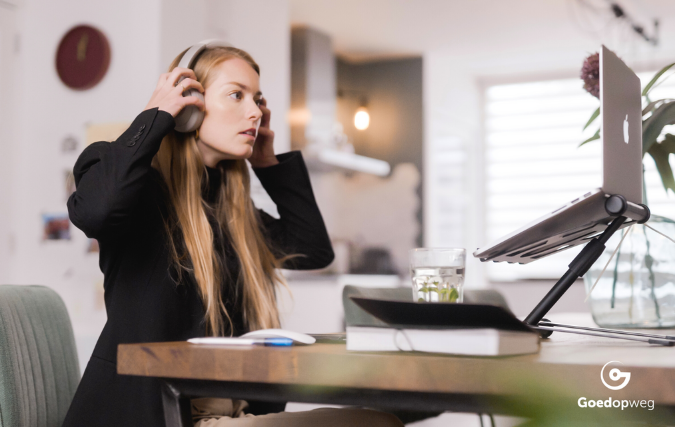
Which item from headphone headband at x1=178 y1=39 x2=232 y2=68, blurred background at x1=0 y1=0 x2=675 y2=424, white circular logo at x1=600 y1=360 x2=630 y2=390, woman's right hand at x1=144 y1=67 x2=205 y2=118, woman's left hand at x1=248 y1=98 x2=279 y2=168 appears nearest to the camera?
white circular logo at x1=600 y1=360 x2=630 y2=390

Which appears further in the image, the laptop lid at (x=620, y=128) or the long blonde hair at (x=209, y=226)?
the long blonde hair at (x=209, y=226)

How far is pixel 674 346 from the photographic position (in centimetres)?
84

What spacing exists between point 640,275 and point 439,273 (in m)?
0.54

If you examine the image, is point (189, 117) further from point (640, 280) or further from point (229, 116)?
point (640, 280)

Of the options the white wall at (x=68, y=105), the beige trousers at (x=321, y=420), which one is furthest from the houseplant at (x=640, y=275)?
the white wall at (x=68, y=105)

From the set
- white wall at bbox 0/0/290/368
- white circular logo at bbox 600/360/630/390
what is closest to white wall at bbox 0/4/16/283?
white wall at bbox 0/0/290/368

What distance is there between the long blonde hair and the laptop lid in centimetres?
71

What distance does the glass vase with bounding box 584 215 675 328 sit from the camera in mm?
1202

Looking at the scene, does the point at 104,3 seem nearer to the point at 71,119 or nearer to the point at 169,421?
the point at 71,119

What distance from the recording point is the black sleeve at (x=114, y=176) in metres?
1.06

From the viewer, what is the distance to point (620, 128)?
1005 millimetres

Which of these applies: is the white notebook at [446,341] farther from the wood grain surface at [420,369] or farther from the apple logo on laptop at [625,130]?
the apple logo on laptop at [625,130]

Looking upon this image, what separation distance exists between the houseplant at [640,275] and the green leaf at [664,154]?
0.08m

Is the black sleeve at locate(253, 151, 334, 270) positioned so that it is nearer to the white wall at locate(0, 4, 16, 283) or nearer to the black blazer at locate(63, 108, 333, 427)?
the black blazer at locate(63, 108, 333, 427)
